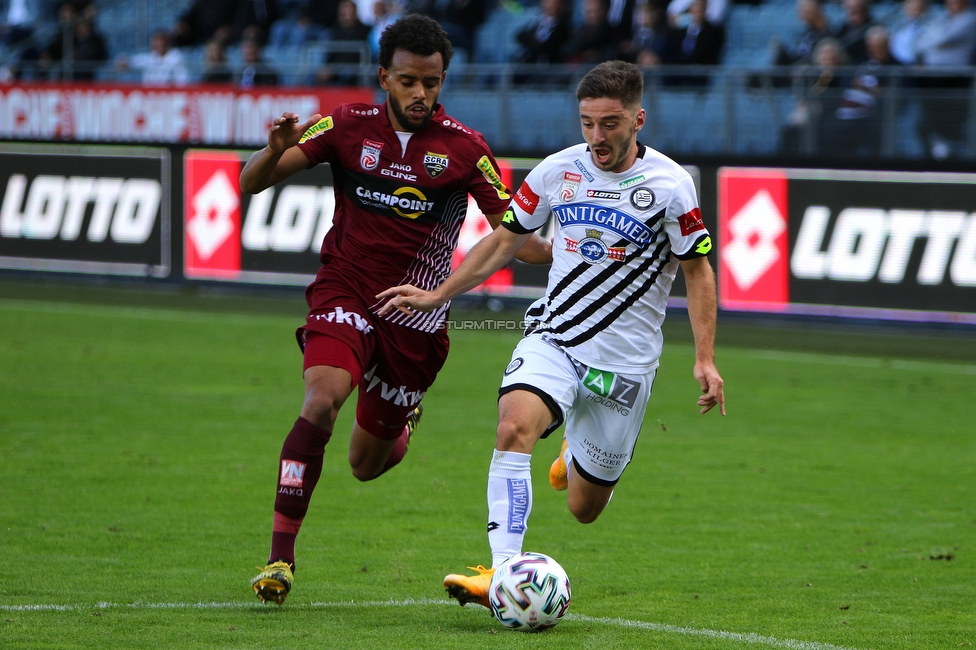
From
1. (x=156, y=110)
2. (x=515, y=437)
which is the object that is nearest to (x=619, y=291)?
(x=515, y=437)

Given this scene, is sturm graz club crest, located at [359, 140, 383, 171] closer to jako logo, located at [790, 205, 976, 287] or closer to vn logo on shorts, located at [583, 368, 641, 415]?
vn logo on shorts, located at [583, 368, 641, 415]

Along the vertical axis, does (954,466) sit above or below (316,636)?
below

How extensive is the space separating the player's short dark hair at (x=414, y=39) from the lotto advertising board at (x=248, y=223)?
405 inches

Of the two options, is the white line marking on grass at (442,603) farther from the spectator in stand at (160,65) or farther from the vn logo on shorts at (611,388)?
the spectator in stand at (160,65)

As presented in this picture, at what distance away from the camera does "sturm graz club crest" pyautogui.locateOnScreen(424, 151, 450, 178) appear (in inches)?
260

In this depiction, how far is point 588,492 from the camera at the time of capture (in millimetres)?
6430

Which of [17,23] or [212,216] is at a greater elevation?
[17,23]

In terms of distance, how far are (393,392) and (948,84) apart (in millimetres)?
10055

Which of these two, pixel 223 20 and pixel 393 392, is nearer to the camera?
pixel 393 392

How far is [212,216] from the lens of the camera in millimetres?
17594

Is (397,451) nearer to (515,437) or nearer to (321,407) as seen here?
(321,407)

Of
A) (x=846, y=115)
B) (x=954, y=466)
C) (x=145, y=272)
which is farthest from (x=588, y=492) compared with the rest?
(x=145, y=272)

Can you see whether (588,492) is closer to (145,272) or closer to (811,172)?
(811,172)

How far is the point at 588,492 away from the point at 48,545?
265cm
